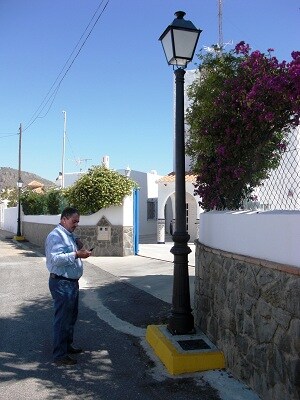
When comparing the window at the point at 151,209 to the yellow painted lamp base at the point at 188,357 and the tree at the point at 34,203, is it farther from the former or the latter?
the yellow painted lamp base at the point at 188,357

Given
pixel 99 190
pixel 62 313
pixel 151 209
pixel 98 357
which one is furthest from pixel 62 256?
pixel 151 209

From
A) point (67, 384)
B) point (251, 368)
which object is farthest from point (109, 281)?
point (251, 368)

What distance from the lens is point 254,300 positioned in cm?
368

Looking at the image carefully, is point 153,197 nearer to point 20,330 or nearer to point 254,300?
point 20,330

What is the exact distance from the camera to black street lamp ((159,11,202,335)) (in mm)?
5074

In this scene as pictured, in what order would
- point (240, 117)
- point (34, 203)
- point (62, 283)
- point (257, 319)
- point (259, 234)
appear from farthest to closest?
point (34, 203) → point (240, 117) → point (62, 283) → point (259, 234) → point (257, 319)

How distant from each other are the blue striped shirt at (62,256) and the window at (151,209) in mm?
21060

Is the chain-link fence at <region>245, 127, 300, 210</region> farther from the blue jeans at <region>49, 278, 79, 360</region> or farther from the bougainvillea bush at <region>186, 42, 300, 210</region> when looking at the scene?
the blue jeans at <region>49, 278, 79, 360</region>

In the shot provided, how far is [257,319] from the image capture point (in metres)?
3.62

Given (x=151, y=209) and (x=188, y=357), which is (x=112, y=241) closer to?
(x=188, y=357)

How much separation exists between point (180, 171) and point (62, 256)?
1.76m

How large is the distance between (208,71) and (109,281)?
6.03m

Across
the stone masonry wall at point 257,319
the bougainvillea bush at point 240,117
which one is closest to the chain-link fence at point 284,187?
the bougainvillea bush at point 240,117

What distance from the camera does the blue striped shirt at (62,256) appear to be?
4.64m
